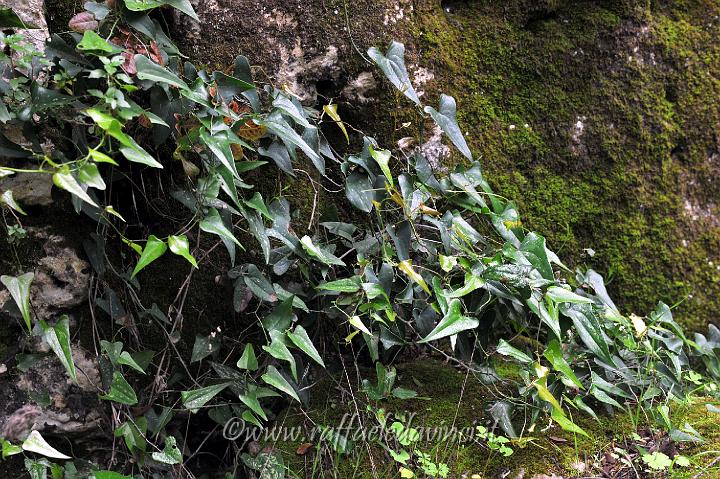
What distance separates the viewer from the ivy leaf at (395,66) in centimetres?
202

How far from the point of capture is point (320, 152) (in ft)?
6.66

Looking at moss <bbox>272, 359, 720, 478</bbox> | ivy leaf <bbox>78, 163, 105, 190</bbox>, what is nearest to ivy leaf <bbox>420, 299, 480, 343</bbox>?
moss <bbox>272, 359, 720, 478</bbox>

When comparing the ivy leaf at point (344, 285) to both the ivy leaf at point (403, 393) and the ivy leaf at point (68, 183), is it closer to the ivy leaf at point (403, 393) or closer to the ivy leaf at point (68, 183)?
the ivy leaf at point (403, 393)

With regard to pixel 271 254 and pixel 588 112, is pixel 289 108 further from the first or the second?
pixel 588 112

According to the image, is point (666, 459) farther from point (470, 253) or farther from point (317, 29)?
point (317, 29)

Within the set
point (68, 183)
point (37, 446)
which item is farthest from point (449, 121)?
point (37, 446)

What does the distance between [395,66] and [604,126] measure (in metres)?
1.01

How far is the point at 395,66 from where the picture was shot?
2.05 metres

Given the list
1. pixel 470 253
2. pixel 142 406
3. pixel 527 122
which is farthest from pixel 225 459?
pixel 527 122

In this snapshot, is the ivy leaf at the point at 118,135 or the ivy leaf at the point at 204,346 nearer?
the ivy leaf at the point at 118,135

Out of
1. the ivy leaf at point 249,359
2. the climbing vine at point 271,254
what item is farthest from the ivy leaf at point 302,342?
the ivy leaf at point 249,359

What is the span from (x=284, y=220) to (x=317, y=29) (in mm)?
695

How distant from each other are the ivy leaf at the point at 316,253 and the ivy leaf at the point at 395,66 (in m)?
0.54

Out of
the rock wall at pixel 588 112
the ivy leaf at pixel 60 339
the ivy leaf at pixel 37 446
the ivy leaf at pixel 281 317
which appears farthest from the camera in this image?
the rock wall at pixel 588 112
